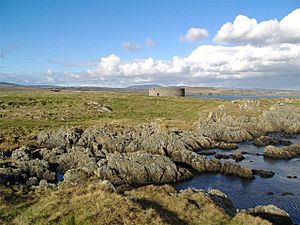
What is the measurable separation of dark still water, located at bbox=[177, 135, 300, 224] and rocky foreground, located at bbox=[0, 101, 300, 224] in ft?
6.02

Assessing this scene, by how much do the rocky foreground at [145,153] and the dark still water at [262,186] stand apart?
6.02 feet

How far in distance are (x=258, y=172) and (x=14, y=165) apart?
119 feet

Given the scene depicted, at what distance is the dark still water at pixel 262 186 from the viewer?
38219mm

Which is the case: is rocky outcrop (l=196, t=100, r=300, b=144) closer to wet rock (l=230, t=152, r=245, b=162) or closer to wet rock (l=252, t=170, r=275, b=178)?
wet rock (l=230, t=152, r=245, b=162)

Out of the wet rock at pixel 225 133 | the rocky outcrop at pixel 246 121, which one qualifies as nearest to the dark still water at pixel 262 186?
the wet rock at pixel 225 133

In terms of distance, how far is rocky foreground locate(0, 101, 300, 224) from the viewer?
1704 inches

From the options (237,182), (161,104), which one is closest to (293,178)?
(237,182)

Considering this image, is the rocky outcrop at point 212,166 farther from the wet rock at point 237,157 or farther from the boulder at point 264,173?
the wet rock at point 237,157

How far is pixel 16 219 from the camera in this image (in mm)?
19656

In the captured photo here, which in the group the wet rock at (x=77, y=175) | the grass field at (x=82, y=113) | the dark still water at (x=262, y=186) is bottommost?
the dark still water at (x=262, y=186)

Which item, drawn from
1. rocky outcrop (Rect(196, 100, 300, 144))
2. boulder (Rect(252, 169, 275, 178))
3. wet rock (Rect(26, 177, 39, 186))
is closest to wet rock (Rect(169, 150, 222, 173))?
boulder (Rect(252, 169, 275, 178))

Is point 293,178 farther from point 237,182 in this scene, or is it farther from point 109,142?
point 109,142

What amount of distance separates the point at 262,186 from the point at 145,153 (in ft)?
56.7

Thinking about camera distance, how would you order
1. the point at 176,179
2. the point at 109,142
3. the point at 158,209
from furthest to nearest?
the point at 109,142
the point at 176,179
the point at 158,209
